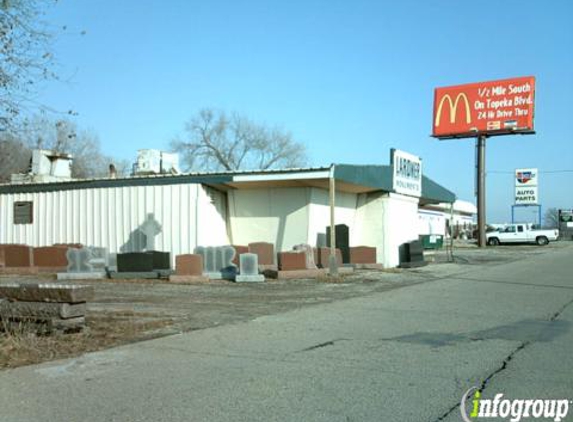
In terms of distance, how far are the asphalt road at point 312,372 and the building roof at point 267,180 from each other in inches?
438

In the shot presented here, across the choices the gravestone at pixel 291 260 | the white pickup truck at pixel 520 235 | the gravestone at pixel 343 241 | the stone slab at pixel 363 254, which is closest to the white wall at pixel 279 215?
the gravestone at pixel 343 241

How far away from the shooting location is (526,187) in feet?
240

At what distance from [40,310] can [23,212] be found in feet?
66.0

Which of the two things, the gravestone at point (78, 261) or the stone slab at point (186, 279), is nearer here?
the stone slab at point (186, 279)

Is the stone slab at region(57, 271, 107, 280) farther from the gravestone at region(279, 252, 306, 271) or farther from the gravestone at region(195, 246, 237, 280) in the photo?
the gravestone at region(279, 252, 306, 271)

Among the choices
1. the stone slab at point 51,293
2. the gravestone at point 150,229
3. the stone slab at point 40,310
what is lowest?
the stone slab at point 40,310

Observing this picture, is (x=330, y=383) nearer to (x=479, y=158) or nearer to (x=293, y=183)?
(x=293, y=183)

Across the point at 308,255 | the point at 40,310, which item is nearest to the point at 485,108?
the point at 308,255

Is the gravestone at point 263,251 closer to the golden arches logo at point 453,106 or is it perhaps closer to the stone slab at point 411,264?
the stone slab at point 411,264

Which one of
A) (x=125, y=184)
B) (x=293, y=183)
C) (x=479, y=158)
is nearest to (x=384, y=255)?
(x=293, y=183)

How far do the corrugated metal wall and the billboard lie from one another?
2205 inches

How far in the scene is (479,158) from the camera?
52781mm

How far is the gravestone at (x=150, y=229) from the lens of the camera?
24.8 meters

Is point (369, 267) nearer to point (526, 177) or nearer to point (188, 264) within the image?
point (188, 264)
